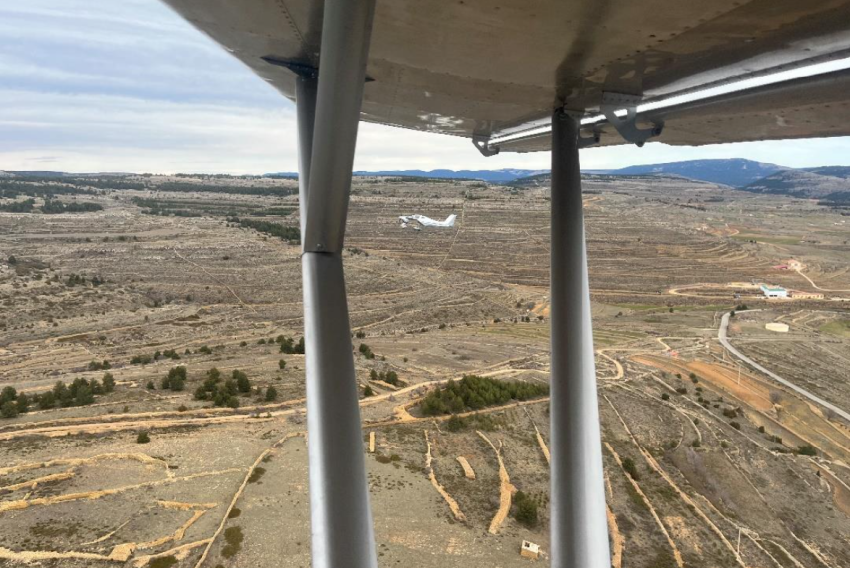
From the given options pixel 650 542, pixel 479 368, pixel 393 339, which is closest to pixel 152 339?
pixel 393 339

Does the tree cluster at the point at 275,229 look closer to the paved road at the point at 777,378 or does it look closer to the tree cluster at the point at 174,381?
the tree cluster at the point at 174,381

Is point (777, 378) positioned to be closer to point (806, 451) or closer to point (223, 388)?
point (806, 451)

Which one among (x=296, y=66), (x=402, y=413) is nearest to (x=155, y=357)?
(x=402, y=413)

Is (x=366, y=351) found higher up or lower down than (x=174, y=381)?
lower down

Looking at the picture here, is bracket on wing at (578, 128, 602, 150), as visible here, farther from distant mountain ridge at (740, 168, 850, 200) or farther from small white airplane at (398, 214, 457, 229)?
distant mountain ridge at (740, 168, 850, 200)

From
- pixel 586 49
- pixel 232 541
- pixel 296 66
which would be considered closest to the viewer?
pixel 586 49

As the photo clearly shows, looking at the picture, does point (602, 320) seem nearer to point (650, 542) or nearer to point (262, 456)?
point (650, 542)

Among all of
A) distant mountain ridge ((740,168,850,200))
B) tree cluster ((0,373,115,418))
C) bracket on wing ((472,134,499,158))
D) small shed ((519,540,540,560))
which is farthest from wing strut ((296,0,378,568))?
distant mountain ridge ((740,168,850,200))
